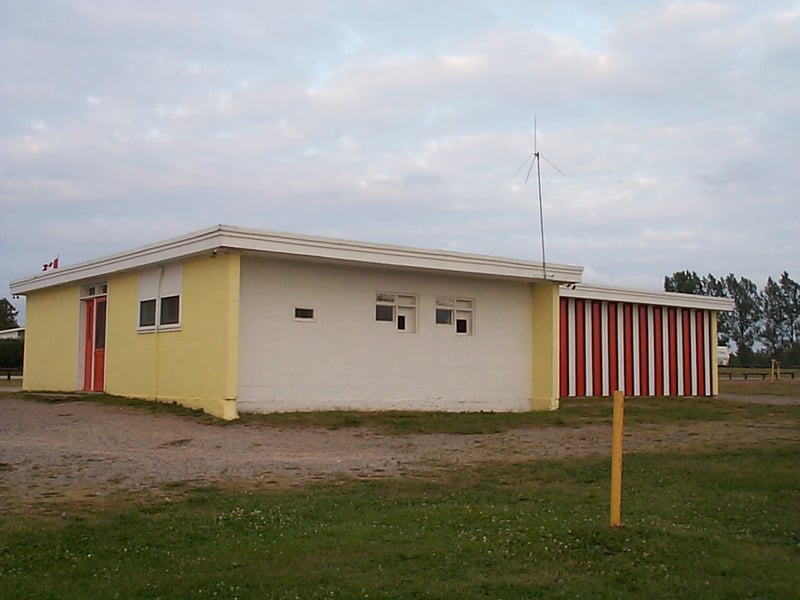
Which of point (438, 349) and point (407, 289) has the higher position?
point (407, 289)

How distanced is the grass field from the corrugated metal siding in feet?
45.2

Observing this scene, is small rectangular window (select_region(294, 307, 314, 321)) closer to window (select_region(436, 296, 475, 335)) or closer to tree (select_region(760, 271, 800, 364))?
window (select_region(436, 296, 475, 335))

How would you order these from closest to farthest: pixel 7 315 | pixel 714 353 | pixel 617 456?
pixel 617 456 → pixel 714 353 → pixel 7 315

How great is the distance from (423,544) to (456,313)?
502 inches

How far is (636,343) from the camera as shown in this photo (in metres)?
25.8

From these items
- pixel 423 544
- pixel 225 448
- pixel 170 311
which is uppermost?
pixel 170 311

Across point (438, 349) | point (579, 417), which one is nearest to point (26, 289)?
point (438, 349)

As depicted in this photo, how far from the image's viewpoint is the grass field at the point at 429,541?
603 cm

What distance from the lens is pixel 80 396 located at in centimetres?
1872

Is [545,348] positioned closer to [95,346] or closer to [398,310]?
[398,310]

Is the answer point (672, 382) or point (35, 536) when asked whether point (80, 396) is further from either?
point (672, 382)

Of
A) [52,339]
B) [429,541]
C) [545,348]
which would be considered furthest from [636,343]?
[429,541]

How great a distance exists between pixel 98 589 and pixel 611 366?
20.7 metres

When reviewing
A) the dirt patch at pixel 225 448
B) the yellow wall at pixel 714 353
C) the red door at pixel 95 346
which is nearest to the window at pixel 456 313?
the dirt patch at pixel 225 448
